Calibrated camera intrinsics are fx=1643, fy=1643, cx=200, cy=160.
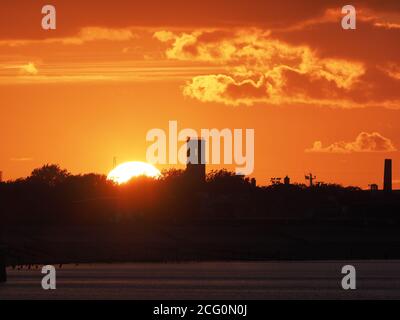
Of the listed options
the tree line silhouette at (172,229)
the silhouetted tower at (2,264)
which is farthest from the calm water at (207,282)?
Answer: the tree line silhouette at (172,229)

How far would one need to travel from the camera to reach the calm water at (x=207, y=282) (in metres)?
95.6

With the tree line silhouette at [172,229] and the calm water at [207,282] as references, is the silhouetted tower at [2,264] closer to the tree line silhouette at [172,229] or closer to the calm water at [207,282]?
the calm water at [207,282]

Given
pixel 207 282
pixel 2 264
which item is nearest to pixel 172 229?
pixel 207 282

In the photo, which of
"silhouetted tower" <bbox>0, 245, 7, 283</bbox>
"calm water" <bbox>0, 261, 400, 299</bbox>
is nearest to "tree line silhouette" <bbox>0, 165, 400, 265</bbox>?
"calm water" <bbox>0, 261, 400, 299</bbox>

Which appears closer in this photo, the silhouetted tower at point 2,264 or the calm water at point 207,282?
the calm water at point 207,282

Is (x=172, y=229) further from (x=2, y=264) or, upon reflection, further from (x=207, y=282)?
(x=2, y=264)

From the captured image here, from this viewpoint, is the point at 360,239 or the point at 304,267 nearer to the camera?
the point at 304,267

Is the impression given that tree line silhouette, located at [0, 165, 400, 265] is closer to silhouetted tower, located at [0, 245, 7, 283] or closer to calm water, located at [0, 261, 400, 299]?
calm water, located at [0, 261, 400, 299]

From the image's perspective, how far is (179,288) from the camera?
10012 cm

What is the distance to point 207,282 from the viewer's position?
106 m
